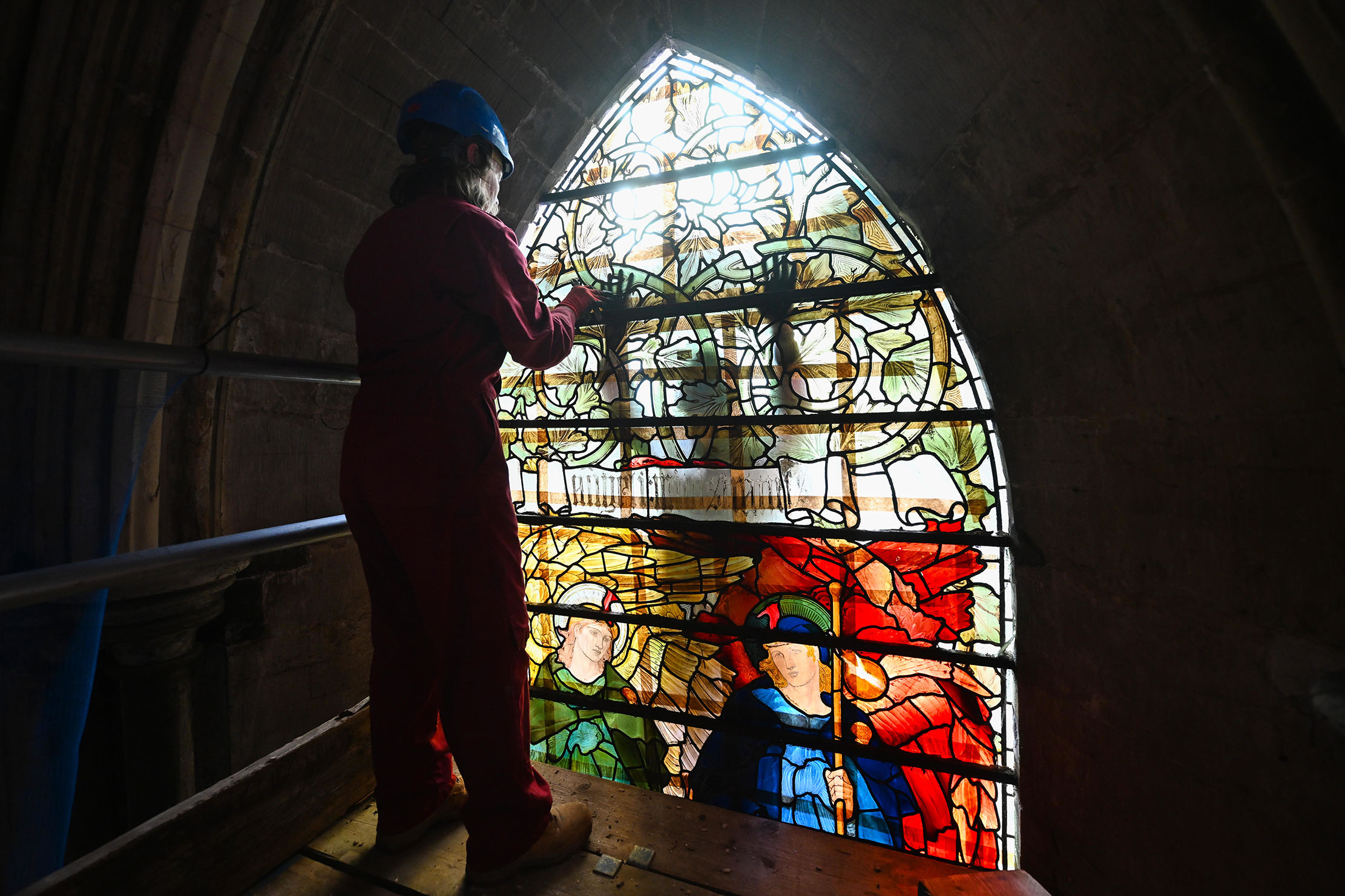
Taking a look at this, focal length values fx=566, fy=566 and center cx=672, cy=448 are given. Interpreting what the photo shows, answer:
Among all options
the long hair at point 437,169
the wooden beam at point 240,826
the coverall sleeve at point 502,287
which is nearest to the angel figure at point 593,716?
the wooden beam at point 240,826

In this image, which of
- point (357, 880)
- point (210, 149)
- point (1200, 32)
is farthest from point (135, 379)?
point (1200, 32)

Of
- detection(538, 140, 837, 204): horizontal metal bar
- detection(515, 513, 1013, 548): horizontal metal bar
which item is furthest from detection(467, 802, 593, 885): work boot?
detection(538, 140, 837, 204): horizontal metal bar

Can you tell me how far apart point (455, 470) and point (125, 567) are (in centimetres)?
54

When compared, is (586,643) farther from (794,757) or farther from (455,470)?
(455,470)

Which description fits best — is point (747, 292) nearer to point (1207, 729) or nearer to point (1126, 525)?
point (1126, 525)

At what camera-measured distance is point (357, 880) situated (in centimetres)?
114

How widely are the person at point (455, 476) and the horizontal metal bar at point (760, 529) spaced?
80 cm

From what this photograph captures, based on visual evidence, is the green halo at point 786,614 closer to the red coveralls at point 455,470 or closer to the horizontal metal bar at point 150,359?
the red coveralls at point 455,470

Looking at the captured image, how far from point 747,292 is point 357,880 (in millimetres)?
1738

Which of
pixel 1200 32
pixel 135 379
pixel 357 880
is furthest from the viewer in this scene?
pixel 135 379

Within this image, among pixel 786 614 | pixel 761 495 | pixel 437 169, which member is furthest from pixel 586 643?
pixel 437 169

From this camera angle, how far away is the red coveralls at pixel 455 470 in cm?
105

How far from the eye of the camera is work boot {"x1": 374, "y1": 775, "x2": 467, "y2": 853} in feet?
3.97

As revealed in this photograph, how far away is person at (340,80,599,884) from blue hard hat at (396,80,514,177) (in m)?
0.02
